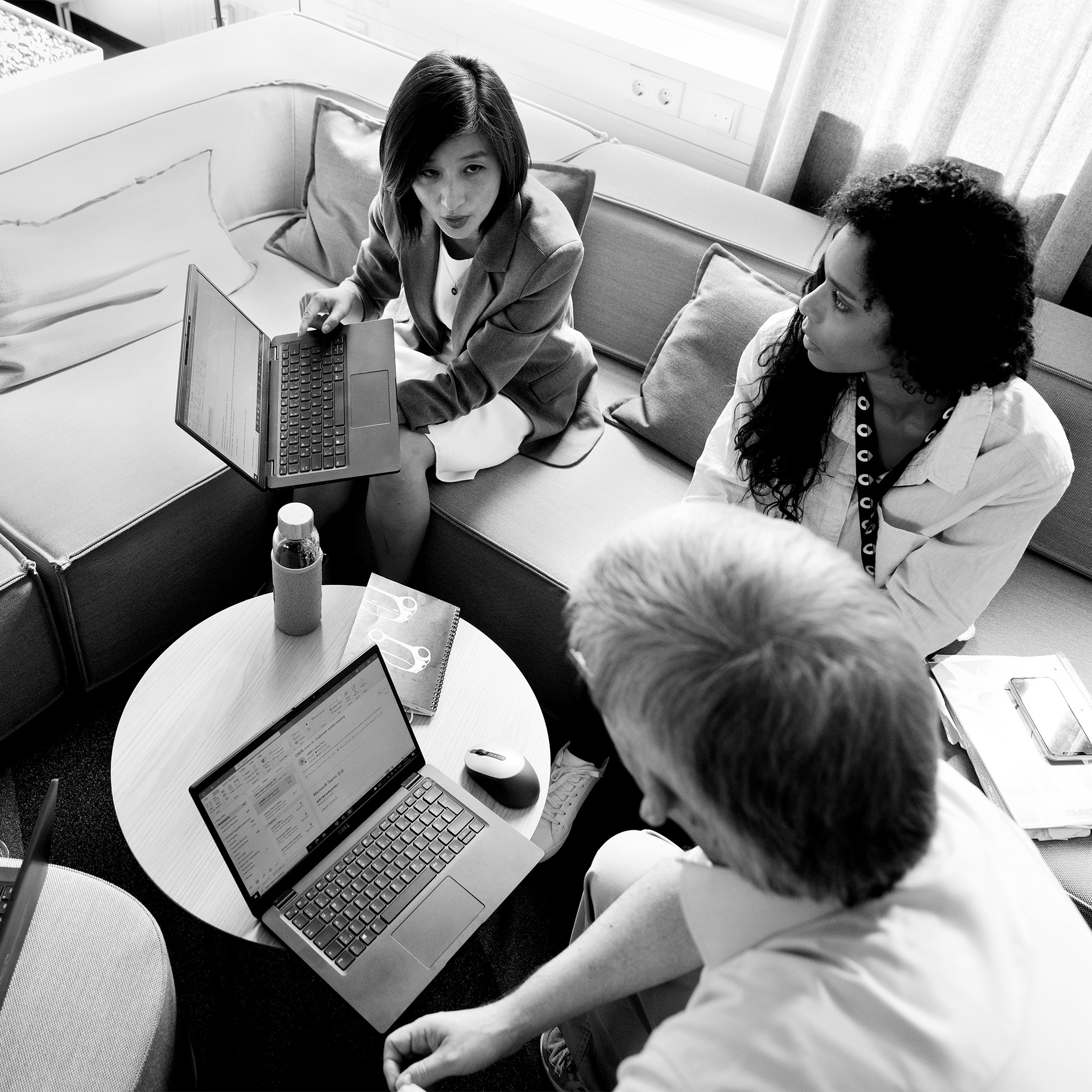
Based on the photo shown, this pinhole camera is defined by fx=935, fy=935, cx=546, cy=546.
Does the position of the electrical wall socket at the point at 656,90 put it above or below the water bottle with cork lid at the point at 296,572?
above

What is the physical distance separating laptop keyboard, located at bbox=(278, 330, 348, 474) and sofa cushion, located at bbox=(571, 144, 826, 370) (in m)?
0.65

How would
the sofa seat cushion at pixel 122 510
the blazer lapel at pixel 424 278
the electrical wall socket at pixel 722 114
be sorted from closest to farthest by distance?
1. the sofa seat cushion at pixel 122 510
2. the blazer lapel at pixel 424 278
3. the electrical wall socket at pixel 722 114

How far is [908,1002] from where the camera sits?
635 mm

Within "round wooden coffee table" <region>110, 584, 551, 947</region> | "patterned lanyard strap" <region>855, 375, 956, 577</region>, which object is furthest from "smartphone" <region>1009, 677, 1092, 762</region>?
"round wooden coffee table" <region>110, 584, 551, 947</region>

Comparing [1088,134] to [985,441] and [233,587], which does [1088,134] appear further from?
[233,587]

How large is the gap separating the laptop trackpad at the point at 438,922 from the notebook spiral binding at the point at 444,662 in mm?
278

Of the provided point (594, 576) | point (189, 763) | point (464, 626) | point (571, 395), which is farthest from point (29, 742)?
point (594, 576)

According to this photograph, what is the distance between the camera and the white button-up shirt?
1.43 m

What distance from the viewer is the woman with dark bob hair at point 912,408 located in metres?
1.29

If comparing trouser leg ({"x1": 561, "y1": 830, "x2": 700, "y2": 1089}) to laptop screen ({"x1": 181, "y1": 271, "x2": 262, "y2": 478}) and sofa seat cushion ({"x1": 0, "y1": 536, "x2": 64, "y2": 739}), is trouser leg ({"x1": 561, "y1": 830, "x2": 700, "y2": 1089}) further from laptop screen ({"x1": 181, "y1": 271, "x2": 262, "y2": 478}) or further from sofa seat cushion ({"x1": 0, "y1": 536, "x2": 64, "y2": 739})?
sofa seat cushion ({"x1": 0, "y1": 536, "x2": 64, "y2": 739})

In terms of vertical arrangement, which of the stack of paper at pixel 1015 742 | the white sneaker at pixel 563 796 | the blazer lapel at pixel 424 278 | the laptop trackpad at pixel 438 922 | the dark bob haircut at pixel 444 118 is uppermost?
the dark bob haircut at pixel 444 118

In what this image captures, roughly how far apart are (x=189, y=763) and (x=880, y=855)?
98 cm

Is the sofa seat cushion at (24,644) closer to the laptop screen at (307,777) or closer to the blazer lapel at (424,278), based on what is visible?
the laptop screen at (307,777)

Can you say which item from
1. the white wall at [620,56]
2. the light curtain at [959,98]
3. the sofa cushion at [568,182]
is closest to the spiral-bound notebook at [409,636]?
the sofa cushion at [568,182]
